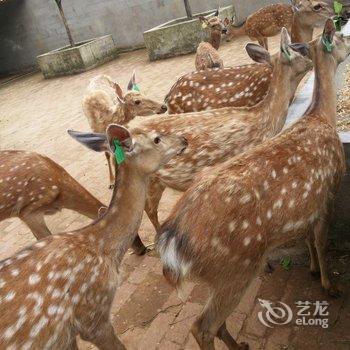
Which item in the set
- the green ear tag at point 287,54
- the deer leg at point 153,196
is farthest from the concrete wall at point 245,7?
the deer leg at point 153,196

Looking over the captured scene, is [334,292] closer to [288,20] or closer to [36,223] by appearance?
[36,223]

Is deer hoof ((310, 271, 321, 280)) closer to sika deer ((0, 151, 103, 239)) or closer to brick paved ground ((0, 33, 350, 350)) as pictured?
brick paved ground ((0, 33, 350, 350))

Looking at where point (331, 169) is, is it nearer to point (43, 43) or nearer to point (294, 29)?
point (294, 29)

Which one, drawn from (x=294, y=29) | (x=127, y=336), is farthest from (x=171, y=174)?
(x=294, y=29)

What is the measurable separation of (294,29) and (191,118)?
3614mm

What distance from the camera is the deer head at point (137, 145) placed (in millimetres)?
2775

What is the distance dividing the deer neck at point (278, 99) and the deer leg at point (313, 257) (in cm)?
97

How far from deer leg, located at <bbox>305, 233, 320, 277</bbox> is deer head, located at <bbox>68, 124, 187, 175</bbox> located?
1.18 m

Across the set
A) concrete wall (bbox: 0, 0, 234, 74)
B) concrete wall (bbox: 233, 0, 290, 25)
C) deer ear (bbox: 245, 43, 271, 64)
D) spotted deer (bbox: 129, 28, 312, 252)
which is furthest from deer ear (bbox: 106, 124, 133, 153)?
concrete wall (bbox: 0, 0, 234, 74)

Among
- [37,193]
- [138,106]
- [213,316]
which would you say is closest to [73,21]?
[138,106]

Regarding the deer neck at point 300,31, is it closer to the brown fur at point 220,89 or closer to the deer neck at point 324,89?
the brown fur at point 220,89

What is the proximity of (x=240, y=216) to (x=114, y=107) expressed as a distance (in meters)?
3.59

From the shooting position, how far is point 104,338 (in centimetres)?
256

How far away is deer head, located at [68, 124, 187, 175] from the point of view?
109 inches
